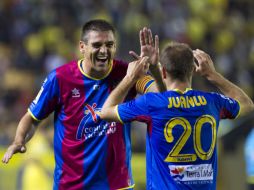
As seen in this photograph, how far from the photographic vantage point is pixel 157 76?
6.22m

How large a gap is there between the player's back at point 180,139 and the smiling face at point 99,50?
3.57 ft

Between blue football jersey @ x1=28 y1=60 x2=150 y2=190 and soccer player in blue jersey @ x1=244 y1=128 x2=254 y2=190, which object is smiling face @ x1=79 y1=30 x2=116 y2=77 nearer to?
blue football jersey @ x1=28 y1=60 x2=150 y2=190

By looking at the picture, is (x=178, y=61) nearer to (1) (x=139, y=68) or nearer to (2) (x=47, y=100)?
(1) (x=139, y=68)

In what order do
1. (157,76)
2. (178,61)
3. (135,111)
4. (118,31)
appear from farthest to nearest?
(118,31)
(157,76)
(135,111)
(178,61)

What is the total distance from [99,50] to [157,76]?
0.90m

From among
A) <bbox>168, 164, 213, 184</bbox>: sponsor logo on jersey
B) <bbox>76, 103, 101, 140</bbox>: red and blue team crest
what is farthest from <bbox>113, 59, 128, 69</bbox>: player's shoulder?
<bbox>168, 164, 213, 184</bbox>: sponsor logo on jersey

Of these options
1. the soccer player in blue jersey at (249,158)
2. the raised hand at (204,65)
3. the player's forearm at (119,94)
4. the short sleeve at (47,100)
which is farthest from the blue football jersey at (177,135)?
the soccer player in blue jersey at (249,158)

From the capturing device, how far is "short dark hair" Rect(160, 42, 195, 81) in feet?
19.2

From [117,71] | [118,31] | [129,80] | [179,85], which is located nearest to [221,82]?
[179,85]

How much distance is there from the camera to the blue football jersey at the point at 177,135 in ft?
19.4

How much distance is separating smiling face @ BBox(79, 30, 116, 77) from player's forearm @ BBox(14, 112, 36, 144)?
75 centimetres

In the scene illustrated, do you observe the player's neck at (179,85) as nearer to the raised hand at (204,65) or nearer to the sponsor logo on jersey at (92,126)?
the raised hand at (204,65)

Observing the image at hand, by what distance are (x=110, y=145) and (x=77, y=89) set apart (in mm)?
582

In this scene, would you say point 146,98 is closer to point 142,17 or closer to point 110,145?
point 110,145
